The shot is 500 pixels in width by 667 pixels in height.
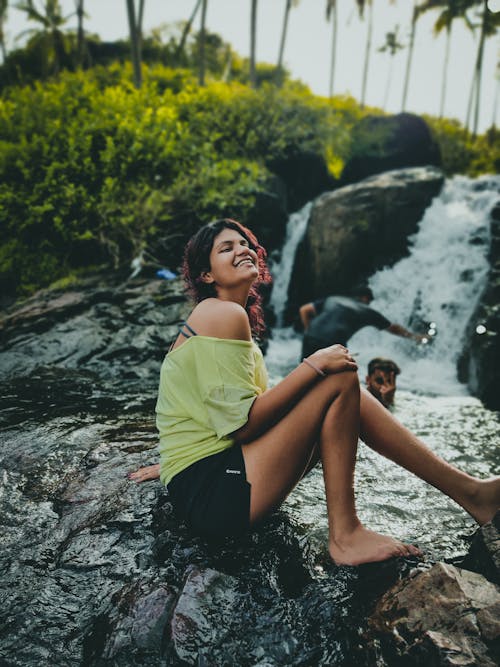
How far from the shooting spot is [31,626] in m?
1.99

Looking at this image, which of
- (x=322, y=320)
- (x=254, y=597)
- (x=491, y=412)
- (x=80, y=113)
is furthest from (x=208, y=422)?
(x=80, y=113)

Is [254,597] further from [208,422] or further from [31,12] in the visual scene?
[31,12]

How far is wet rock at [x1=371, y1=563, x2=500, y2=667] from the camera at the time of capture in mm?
1700

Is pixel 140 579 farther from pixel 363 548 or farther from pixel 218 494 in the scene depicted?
pixel 363 548

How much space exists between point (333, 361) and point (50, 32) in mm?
32013

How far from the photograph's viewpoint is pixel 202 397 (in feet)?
7.31

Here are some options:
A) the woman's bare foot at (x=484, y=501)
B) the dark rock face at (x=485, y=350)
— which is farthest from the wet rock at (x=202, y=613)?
the dark rock face at (x=485, y=350)

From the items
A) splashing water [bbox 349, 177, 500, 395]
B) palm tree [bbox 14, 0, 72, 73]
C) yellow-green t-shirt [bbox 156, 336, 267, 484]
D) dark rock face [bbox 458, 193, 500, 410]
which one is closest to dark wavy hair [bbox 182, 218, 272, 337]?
yellow-green t-shirt [bbox 156, 336, 267, 484]

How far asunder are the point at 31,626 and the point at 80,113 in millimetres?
10620

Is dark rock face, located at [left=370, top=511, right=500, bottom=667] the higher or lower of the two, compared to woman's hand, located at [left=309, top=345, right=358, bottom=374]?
lower

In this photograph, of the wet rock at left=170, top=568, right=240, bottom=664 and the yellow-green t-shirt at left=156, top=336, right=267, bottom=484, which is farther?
the yellow-green t-shirt at left=156, top=336, right=267, bottom=484

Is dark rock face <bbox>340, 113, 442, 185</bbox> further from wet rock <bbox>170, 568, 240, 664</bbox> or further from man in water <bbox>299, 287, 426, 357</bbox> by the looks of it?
wet rock <bbox>170, 568, 240, 664</bbox>

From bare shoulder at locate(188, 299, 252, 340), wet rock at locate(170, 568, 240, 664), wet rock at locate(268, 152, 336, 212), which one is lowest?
Answer: wet rock at locate(170, 568, 240, 664)

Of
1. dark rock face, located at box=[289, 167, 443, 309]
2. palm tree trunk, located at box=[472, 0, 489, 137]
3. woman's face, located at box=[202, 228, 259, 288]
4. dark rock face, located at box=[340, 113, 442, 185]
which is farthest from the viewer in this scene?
palm tree trunk, located at box=[472, 0, 489, 137]
